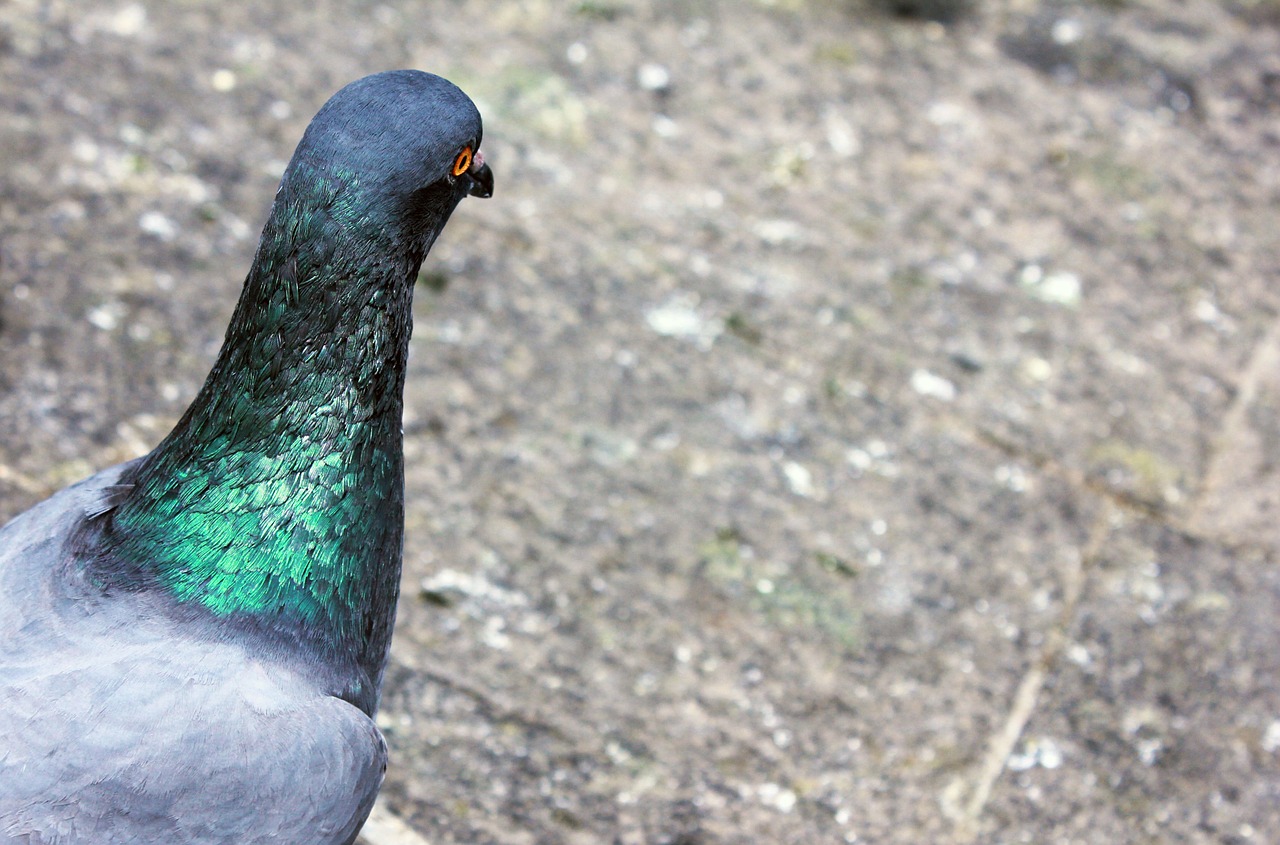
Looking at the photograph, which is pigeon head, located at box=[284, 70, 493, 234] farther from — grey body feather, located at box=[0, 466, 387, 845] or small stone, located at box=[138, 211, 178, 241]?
small stone, located at box=[138, 211, 178, 241]

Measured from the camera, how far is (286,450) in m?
1.94

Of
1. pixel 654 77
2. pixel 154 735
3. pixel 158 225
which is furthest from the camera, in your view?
pixel 654 77

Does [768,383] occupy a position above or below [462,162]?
below

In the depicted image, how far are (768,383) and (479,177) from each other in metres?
1.65

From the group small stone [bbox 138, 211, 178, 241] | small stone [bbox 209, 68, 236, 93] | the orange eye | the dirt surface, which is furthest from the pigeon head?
small stone [bbox 209, 68, 236, 93]

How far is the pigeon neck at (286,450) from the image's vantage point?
6.20 feet

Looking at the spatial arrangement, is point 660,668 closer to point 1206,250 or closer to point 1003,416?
point 1003,416

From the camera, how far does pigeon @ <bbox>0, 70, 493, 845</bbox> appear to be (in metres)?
1.78

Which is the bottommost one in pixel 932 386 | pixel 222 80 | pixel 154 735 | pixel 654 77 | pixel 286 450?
pixel 932 386

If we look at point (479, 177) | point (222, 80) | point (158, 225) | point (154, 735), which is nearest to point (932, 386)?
point (479, 177)

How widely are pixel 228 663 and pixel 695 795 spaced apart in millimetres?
1168

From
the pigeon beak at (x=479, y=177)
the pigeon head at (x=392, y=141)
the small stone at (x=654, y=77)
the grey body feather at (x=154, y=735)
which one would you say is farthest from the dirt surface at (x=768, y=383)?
the pigeon head at (x=392, y=141)

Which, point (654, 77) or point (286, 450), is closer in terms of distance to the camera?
point (286, 450)

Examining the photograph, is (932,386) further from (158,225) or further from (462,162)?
(158,225)
